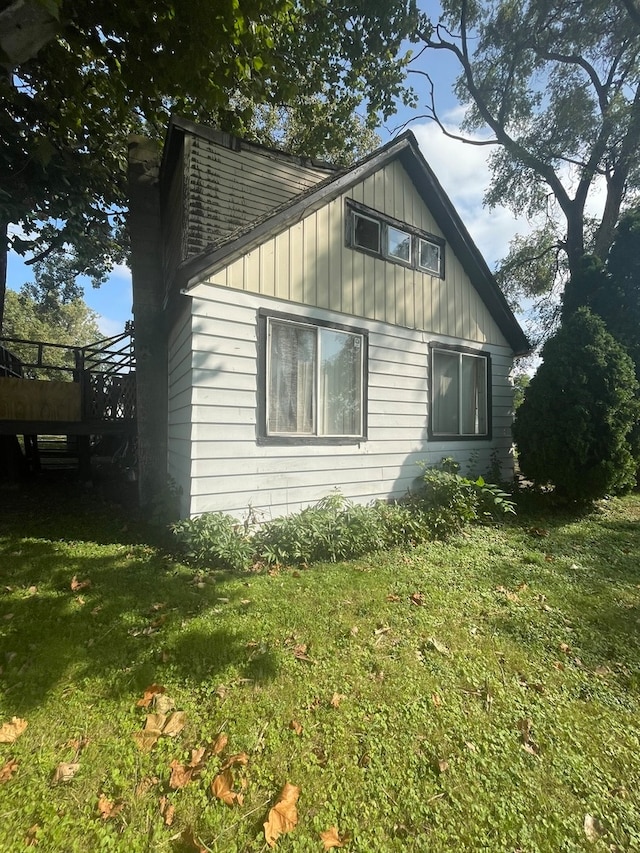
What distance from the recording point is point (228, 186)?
7.11 meters

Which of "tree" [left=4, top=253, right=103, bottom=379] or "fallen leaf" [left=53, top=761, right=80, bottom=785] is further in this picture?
"tree" [left=4, top=253, right=103, bottom=379]

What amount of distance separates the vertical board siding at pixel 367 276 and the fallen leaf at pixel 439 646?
4.78m

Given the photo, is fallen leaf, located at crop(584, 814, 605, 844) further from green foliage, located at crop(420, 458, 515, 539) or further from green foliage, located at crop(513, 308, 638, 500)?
green foliage, located at crop(513, 308, 638, 500)

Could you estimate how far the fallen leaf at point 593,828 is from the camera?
1845mm

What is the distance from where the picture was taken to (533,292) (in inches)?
649

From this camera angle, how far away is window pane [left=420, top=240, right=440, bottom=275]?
7965 mm

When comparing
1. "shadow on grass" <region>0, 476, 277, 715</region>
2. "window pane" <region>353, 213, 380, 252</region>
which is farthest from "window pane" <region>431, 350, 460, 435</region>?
"shadow on grass" <region>0, 476, 277, 715</region>

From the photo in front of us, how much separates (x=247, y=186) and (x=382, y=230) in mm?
2690

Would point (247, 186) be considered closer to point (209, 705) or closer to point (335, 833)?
point (209, 705)

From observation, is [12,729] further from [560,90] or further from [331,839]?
[560,90]

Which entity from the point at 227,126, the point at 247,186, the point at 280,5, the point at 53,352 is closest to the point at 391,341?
the point at 247,186

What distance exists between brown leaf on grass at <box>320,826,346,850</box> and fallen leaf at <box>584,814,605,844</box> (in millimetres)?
1177

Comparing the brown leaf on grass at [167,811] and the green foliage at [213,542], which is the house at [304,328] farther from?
the brown leaf on grass at [167,811]

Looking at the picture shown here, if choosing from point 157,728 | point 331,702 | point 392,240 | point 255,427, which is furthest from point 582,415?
point 157,728
